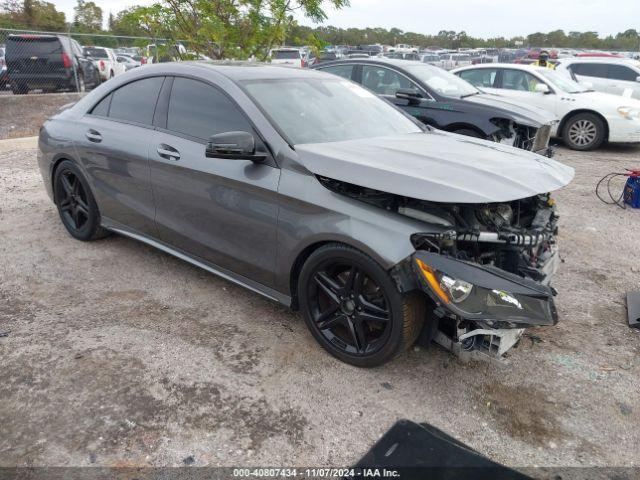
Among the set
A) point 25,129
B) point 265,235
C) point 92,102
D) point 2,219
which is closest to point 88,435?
point 265,235

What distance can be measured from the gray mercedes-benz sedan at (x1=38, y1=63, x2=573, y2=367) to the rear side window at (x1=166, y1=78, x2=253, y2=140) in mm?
11

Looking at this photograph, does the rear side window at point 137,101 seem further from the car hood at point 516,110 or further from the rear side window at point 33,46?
the rear side window at point 33,46

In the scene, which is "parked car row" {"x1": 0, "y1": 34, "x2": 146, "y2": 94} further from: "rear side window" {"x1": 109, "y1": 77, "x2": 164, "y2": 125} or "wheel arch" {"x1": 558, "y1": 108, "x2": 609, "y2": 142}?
"wheel arch" {"x1": 558, "y1": 108, "x2": 609, "y2": 142}

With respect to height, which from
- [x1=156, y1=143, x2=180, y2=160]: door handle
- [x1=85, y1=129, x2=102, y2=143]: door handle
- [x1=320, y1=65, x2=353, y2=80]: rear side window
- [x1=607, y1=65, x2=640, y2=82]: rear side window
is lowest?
[x1=85, y1=129, x2=102, y2=143]: door handle

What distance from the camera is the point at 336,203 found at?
285 centimetres

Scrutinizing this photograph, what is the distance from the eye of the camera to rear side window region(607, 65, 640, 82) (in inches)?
502

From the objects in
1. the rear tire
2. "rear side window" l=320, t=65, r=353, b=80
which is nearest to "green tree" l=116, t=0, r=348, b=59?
"rear side window" l=320, t=65, r=353, b=80

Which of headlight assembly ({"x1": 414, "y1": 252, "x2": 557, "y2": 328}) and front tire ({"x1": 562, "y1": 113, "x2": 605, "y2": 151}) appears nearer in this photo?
headlight assembly ({"x1": 414, "y1": 252, "x2": 557, "y2": 328})

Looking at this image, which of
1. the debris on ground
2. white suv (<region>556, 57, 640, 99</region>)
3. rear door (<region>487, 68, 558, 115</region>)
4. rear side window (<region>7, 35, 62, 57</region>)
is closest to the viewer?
the debris on ground

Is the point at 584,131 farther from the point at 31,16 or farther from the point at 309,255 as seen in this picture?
the point at 31,16

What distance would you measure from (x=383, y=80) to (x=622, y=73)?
27.4ft

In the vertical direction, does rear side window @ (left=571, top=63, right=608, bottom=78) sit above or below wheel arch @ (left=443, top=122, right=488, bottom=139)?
above

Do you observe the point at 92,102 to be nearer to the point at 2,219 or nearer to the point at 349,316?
the point at 2,219

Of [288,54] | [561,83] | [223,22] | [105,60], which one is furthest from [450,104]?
[105,60]
